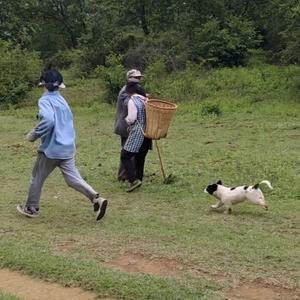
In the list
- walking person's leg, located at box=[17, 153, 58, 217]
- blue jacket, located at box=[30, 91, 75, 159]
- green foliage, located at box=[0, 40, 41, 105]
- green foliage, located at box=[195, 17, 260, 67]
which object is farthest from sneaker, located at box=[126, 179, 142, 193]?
green foliage, located at box=[195, 17, 260, 67]

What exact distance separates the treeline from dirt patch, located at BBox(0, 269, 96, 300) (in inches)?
650

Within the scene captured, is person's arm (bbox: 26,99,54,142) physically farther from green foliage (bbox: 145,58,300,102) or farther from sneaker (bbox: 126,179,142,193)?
green foliage (bbox: 145,58,300,102)

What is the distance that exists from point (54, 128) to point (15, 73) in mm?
19031

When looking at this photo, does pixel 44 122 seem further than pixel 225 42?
No

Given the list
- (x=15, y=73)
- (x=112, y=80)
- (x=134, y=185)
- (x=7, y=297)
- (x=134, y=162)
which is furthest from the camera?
(x=15, y=73)

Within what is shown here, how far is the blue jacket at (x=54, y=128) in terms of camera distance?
671 centimetres

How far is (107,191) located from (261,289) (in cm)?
432

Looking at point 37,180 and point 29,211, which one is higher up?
point 37,180

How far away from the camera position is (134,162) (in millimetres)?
8945

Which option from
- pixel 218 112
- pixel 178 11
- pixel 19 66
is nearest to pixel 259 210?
pixel 218 112

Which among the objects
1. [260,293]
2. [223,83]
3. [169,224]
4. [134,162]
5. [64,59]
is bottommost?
[64,59]

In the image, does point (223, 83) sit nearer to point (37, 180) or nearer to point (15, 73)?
point (15, 73)

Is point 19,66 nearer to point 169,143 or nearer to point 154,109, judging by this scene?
point 169,143

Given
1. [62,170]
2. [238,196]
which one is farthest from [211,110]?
[62,170]
